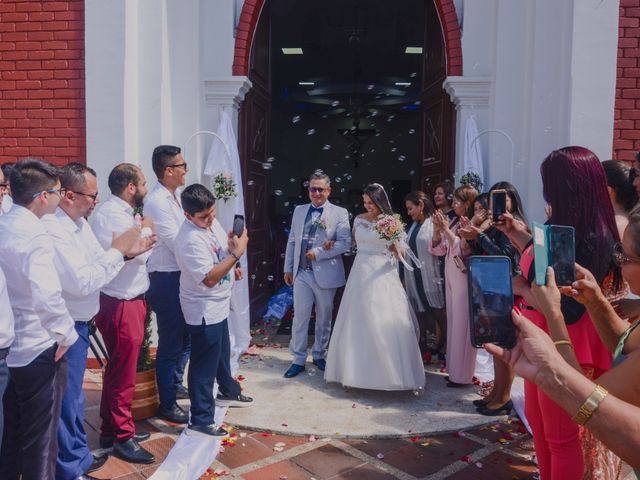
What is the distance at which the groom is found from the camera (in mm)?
5578

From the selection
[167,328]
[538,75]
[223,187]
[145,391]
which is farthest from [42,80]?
[538,75]

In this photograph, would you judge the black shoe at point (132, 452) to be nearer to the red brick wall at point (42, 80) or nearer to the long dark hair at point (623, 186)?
the red brick wall at point (42, 80)

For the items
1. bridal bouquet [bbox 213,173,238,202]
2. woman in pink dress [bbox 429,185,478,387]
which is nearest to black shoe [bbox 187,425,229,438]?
woman in pink dress [bbox 429,185,478,387]

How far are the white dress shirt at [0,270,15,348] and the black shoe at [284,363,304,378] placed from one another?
3.36 metres

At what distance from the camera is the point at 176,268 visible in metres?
4.40

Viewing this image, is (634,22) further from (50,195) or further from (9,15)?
(9,15)

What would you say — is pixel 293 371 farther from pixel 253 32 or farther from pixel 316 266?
pixel 253 32

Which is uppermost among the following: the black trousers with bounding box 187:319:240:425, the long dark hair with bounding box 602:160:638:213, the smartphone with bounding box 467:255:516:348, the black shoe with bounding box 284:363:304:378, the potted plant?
the long dark hair with bounding box 602:160:638:213

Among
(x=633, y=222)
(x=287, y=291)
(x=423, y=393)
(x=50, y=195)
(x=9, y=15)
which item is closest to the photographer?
(x=633, y=222)

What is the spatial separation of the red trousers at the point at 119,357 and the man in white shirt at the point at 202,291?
405 millimetres

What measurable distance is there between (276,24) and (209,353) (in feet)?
31.5

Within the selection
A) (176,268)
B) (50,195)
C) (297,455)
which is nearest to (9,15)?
(176,268)

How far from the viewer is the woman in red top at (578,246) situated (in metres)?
2.43

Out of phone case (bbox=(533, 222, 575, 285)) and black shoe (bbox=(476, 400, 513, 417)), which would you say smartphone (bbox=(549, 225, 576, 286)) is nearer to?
phone case (bbox=(533, 222, 575, 285))
